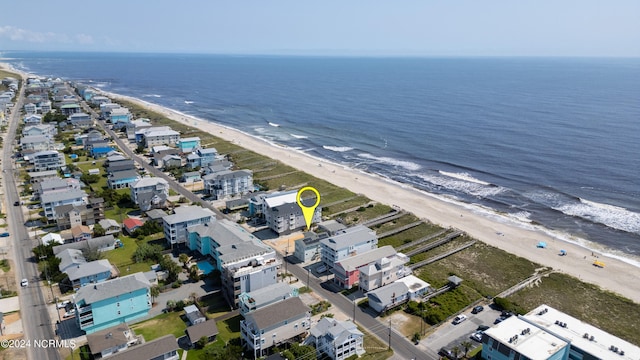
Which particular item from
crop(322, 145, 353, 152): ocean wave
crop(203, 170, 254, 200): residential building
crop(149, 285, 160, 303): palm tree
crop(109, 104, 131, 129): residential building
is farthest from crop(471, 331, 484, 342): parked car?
crop(109, 104, 131, 129): residential building

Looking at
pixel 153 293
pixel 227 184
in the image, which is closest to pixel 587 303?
pixel 153 293

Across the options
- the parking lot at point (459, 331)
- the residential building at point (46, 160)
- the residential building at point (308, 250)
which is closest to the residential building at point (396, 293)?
the parking lot at point (459, 331)

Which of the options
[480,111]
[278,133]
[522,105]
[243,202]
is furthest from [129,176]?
[522,105]

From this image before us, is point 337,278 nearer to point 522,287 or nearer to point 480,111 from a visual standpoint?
point 522,287

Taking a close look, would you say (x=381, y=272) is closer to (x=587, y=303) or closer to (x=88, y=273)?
(x=587, y=303)

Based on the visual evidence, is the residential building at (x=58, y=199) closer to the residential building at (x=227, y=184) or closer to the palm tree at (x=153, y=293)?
the residential building at (x=227, y=184)
